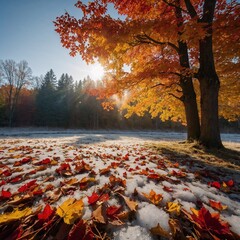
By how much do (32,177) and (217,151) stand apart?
5.68 meters

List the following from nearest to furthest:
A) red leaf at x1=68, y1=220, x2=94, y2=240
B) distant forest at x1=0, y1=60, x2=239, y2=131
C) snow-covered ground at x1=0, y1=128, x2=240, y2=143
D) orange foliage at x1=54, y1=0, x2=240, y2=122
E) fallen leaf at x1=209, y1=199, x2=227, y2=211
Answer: red leaf at x1=68, y1=220, x2=94, y2=240
fallen leaf at x1=209, y1=199, x2=227, y2=211
orange foliage at x1=54, y1=0, x2=240, y2=122
snow-covered ground at x1=0, y1=128, x2=240, y2=143
distant forest at x1=0, y1=60, x2=239, y2=131

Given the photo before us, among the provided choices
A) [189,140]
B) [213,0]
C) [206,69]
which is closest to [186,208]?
[206,69]

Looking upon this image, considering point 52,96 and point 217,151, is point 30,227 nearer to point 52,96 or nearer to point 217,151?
point 217,151

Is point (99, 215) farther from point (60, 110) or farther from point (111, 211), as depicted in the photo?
point (60, 110)

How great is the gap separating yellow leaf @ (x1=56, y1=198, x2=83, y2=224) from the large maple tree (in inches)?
186

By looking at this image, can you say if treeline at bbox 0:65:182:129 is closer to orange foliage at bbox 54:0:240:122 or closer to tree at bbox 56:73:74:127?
tree at bbox 56:73:74:127

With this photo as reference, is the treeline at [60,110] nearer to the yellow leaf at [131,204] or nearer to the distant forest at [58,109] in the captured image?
the distant forest at [58,109]

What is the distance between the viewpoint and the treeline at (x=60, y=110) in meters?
43.6

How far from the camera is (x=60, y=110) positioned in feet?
145

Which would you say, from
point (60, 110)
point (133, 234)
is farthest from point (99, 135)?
point (60, 110)

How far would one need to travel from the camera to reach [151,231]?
1288 millimetres

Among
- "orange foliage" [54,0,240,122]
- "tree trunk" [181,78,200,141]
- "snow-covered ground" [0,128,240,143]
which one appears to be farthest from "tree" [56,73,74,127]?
"tree trunk" [181,78,200,141]

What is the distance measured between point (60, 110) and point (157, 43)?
41190mm

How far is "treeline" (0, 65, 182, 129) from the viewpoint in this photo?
4356 cm
